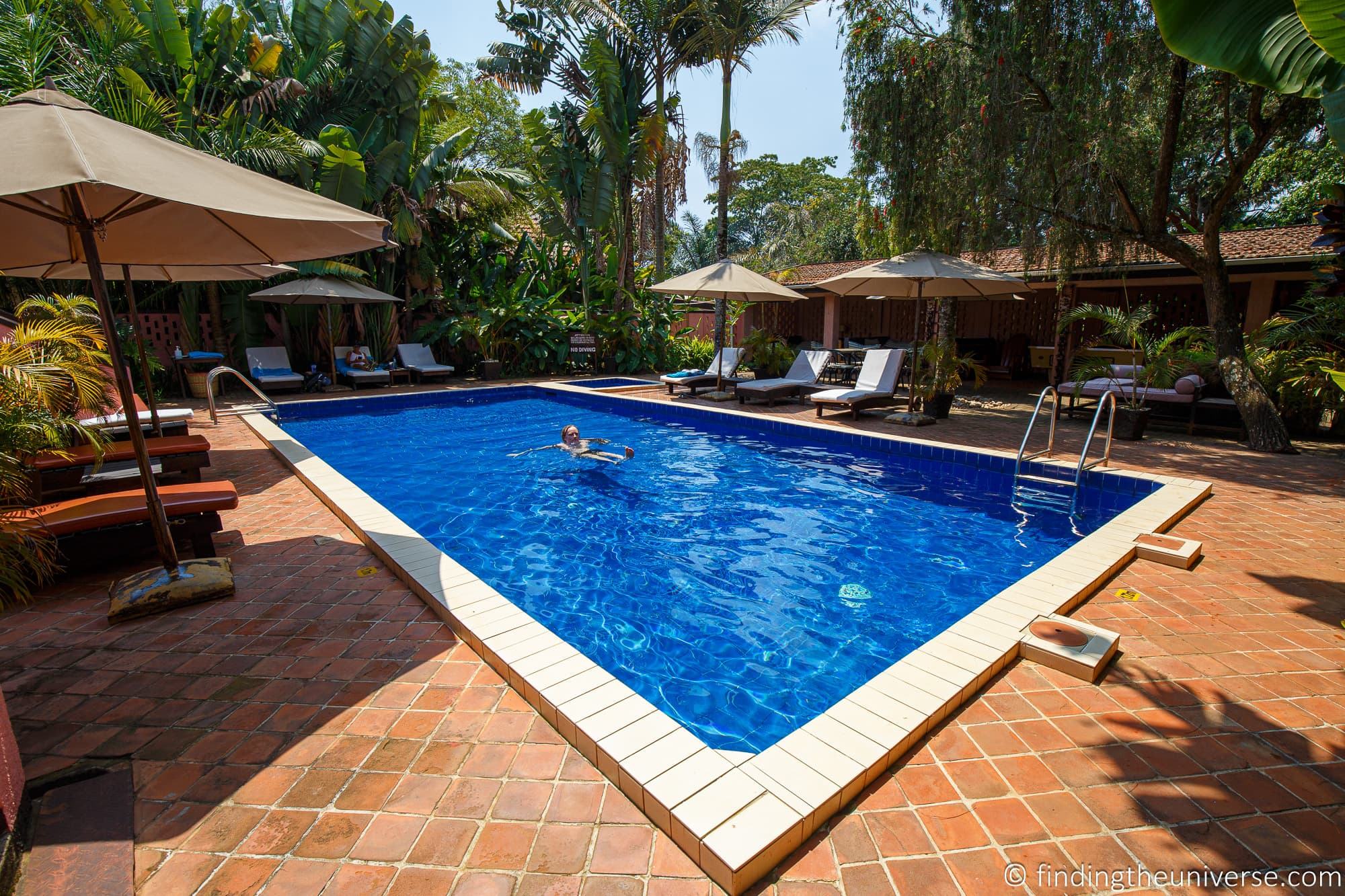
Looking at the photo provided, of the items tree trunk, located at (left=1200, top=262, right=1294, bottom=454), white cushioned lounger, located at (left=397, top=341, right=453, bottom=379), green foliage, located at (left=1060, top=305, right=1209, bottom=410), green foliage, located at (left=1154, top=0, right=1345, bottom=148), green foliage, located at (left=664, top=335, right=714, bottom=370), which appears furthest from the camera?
green foliage, located at (left=664, top=335, right=714, bottom=370)

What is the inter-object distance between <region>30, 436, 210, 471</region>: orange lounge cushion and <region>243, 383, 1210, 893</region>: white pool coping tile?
2609mm

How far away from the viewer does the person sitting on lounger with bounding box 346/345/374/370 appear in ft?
47.1

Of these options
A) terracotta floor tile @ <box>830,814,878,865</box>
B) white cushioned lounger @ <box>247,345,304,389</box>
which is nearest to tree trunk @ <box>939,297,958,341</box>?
terracotta floor tile @ <box>830,814,878,865</box>

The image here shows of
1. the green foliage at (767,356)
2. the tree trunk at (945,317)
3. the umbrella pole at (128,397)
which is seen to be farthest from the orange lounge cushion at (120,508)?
the tree trunk at (945,317)

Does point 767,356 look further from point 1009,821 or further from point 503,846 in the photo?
point 503,846

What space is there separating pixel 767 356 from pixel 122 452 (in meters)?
11.8

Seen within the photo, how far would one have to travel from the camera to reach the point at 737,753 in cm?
305

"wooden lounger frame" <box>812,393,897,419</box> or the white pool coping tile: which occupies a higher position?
"wooden lounger frame" <box>812,393,897,419</box>

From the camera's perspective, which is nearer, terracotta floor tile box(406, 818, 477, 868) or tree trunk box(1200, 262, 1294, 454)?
terracotta floor tile box(406, 818, 477, 868)

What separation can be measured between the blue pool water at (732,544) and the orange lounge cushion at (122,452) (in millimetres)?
1871

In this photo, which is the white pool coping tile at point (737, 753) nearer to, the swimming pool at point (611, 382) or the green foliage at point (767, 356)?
the swimming pool at point (611, 382)

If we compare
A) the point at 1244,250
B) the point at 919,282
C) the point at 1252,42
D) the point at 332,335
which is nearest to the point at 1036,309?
the point at 1244,250

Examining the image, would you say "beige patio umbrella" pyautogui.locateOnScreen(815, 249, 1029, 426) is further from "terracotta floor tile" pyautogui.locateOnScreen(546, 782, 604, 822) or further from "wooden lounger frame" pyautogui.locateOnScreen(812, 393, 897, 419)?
"terracotta floor tile" pyautogui.locateOnScreen(546, 782, 604, 822)

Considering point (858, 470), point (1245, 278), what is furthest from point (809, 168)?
point (858, 470)
